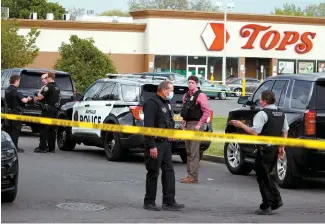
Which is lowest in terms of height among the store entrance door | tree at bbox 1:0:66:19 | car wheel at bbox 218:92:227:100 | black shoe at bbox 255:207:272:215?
car wheel at bbox 218:92:227:100

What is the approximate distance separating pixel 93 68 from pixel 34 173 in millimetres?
19524

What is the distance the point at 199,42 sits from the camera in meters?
66.4

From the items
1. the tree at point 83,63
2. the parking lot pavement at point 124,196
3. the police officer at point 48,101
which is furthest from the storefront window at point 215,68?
the parking lot pavement at point 124,196

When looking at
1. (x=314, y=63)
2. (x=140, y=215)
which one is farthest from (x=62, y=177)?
(x=314, y=63)

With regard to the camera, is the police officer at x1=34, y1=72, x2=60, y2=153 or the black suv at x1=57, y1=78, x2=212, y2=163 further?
the police officer at x1=34, y1=72, x2=60, y2=153

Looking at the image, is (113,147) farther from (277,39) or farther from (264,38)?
(277,39)

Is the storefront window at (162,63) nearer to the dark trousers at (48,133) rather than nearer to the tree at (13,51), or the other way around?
the tree at (13,51)

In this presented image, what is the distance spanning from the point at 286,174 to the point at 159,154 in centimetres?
307

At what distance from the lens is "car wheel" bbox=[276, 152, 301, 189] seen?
45.4ft

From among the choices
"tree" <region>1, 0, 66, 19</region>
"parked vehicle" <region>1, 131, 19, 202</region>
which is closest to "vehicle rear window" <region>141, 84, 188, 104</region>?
"parked vehicle" <region>1, 131, 19, 202</region>

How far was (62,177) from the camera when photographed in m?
14.9

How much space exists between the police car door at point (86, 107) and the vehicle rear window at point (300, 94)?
5870 millimetres

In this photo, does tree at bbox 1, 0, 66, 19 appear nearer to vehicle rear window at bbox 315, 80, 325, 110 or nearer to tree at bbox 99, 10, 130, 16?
tree at bbox 99, 10, 130, 16

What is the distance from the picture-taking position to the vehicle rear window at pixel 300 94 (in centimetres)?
1371
